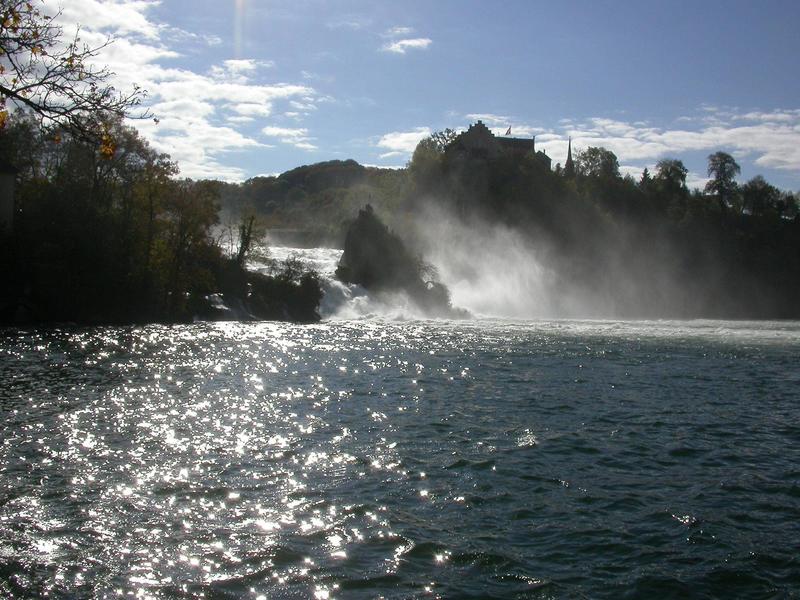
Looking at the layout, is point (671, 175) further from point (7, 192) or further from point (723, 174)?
point (7, 192)

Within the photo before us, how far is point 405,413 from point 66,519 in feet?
35.4

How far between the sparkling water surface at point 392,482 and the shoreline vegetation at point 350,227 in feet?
18.0

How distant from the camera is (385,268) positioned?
70.4 meters

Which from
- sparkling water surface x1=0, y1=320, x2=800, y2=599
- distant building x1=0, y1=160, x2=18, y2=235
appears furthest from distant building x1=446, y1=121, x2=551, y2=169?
sparkling water surface x1=0, y1=320, x2=800, y2=599

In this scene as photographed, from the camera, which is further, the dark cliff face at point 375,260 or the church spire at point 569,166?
the church spire at point 569,166

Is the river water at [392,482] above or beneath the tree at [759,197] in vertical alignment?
beneath

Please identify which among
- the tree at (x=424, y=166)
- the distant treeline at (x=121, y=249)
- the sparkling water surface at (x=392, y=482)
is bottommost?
the sparkling water surface at (x=392, y=482)

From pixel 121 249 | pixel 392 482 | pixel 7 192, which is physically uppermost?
pixel 7 192

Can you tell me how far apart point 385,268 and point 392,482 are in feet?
185

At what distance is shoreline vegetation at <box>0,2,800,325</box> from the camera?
151 feet

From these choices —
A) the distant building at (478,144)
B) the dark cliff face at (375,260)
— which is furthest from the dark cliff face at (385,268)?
the distant building at (478,144)

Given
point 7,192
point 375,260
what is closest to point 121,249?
point 7,192

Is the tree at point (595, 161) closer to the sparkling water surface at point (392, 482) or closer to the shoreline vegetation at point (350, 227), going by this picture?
the shoreline vegetation at point (350, 227)

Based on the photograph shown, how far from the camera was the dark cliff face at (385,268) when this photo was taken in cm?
6781
